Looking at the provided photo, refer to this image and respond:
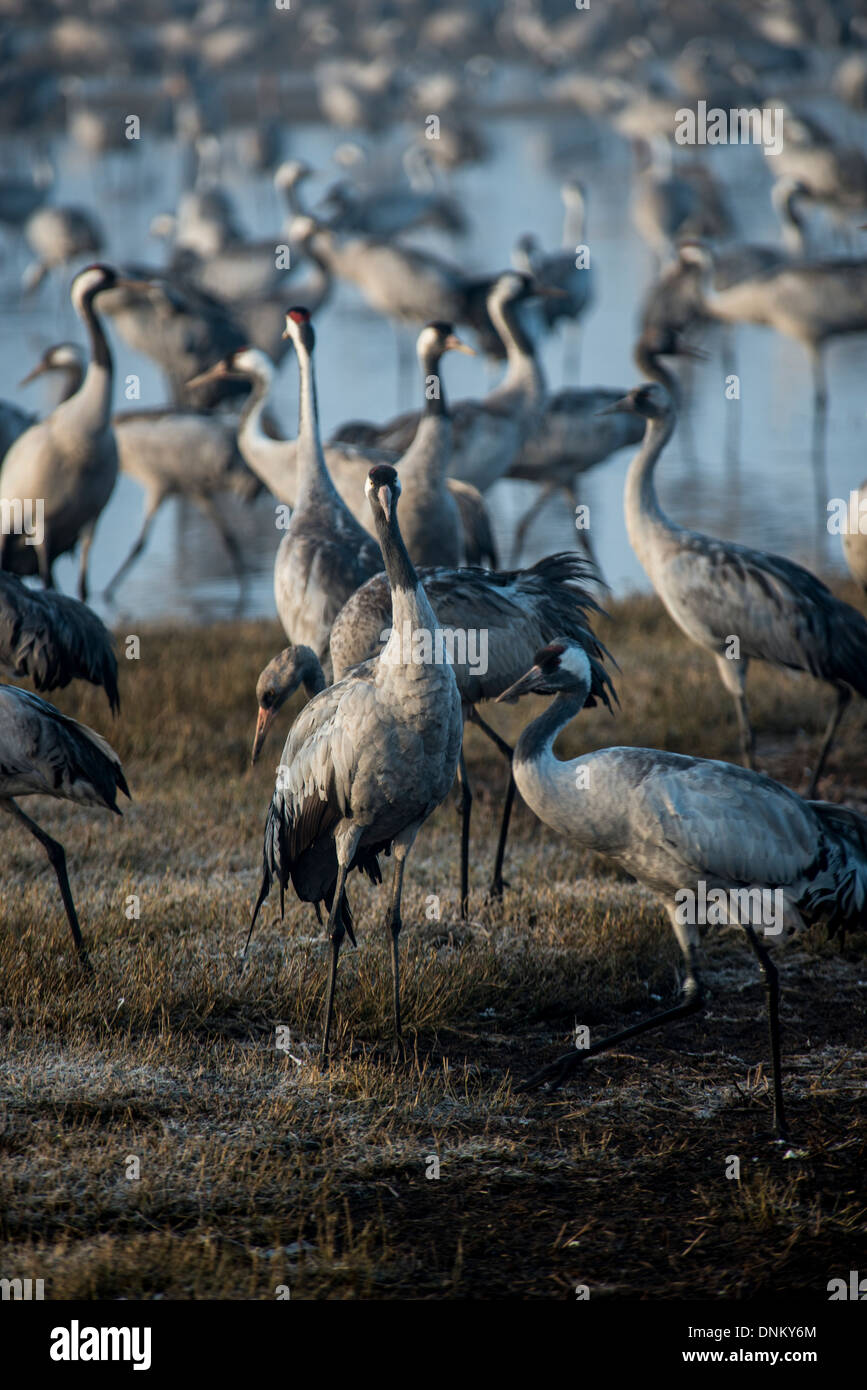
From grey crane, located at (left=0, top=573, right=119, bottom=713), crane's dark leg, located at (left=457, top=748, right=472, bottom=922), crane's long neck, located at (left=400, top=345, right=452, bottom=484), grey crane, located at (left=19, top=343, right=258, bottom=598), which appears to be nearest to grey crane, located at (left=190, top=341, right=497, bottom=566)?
crane's long neck, located at (left=400, top=345, right=452, bottom=484)

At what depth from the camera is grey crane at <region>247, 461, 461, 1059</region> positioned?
3996mm

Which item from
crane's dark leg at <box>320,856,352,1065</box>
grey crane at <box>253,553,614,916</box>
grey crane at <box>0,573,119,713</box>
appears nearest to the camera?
crane's dark leg at <box>320,856,352,1065</box>

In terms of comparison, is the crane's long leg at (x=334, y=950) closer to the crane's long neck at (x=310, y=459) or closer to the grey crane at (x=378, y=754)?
the grey crane at (x=378, y=754)

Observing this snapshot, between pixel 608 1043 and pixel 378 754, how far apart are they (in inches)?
35.7

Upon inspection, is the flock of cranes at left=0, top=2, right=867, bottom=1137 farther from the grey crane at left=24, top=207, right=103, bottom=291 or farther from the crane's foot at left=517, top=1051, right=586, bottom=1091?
the grey crane at left=24, top=207, right=103, bottom=291

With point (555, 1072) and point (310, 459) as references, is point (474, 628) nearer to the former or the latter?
point (310, 459)

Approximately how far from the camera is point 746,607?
5891 mm

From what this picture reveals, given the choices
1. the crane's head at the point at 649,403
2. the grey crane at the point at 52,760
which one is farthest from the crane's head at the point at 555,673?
the crane's head at the point at 649,403

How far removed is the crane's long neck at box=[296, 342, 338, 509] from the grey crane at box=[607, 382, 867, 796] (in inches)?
45.2

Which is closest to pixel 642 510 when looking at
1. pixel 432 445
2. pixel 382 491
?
pixel 432 445

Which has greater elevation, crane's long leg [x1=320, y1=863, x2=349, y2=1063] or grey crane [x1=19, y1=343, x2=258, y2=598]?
grey crane [x1=19, y1=343, x2=258, y2=598]

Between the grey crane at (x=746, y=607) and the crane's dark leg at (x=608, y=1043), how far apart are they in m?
1.99
